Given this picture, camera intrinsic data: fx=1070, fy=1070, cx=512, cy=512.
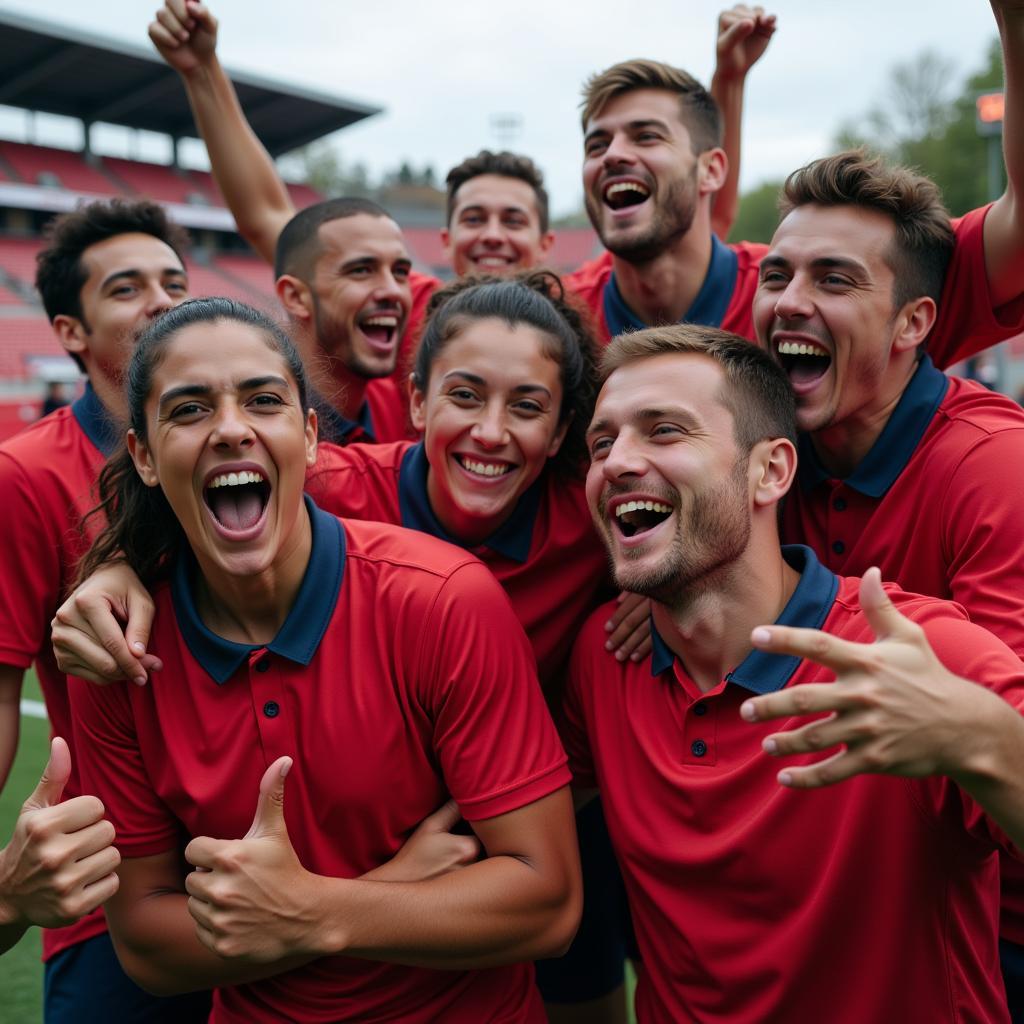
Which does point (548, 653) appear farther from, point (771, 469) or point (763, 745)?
point (763, 745)

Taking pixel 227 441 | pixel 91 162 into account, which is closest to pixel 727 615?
pixel 227 441

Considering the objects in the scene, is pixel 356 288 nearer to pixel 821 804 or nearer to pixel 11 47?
pixel 821 804

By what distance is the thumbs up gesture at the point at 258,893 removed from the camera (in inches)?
81.0

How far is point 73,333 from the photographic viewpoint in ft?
12.0

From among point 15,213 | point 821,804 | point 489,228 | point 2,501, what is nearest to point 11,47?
point 15,213

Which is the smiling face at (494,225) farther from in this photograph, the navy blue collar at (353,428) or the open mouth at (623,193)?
the navy blue collar at (353,428)

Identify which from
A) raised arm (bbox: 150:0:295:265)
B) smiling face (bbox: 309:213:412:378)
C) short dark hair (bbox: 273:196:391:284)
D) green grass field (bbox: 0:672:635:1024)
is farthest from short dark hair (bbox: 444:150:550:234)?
green grass field (bbox: 0:672:635:1024)

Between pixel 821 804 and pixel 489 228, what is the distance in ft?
11.6

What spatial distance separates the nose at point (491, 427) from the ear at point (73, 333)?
1553mm

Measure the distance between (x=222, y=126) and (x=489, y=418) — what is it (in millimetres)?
2320

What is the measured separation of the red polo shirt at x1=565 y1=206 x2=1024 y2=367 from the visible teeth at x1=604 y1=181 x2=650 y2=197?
0.33 metres

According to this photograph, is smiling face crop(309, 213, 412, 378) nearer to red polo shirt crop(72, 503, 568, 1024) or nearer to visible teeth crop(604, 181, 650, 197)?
visible teeth crop(604, 181, 650, 197)

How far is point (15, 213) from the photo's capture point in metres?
28.9

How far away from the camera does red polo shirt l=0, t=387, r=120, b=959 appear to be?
9.50 ft
